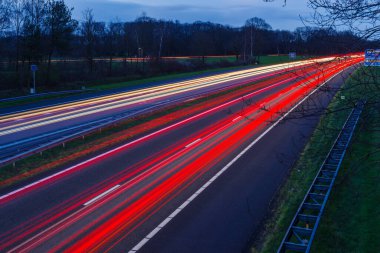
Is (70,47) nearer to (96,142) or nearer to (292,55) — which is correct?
(96,142)

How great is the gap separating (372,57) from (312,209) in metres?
7.20

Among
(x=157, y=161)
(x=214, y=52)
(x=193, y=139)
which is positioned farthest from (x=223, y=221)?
(x=214, y=52)

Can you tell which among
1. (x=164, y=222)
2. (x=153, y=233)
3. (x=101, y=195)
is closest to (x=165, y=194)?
(x=101, y=195)

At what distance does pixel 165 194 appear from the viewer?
15.1 metres

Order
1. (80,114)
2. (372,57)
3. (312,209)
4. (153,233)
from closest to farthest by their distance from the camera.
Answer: (372,57)
(153,233)
(312,209)
(80,114)

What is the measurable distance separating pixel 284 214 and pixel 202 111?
21.8 m

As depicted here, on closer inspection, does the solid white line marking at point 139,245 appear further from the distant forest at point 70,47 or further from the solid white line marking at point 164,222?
the distant forest at point 70,47

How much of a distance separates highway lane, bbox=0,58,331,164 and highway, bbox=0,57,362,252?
3738 mm

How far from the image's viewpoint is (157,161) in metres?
19.4

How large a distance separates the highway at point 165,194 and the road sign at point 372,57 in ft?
1.75

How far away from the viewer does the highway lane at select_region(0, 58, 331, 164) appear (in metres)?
23.3

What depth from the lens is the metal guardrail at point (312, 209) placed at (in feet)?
34.2

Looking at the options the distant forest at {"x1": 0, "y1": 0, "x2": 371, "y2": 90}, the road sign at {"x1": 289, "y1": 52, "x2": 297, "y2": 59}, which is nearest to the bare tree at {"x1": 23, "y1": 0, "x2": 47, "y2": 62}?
the distant forest at {"x1": 0, "y1": 0, "x2": 371, "y2": 90}

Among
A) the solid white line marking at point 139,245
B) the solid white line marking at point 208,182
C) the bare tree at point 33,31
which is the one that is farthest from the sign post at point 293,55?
the bare tree at point 33,31
